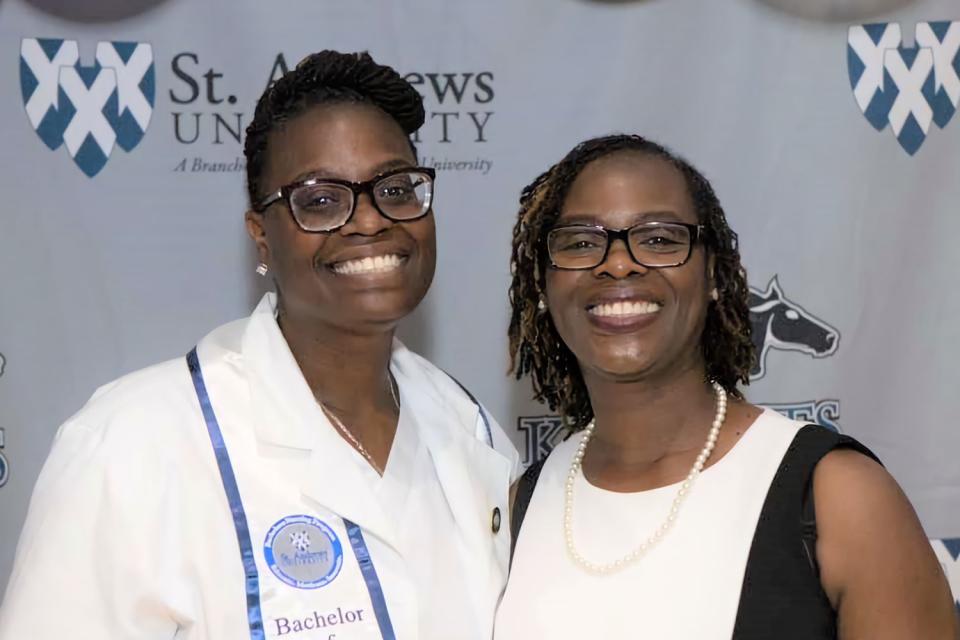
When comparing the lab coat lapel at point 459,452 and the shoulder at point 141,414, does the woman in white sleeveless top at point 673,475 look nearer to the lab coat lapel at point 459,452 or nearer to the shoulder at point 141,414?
the lab coat lapel at point 459,452

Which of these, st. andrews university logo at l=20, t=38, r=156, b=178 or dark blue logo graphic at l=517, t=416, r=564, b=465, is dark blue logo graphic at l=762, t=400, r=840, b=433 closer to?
dark blue logo graphic at l=517, t=416, r=564, b=465

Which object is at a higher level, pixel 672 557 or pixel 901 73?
pixel 901 73

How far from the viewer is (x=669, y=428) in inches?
69.1

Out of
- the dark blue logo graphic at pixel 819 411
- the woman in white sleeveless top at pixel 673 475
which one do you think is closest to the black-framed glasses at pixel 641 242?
the woman in white sleeveless top at pixel 673 475

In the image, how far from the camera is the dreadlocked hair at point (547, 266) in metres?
1.75

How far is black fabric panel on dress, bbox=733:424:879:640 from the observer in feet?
4.82

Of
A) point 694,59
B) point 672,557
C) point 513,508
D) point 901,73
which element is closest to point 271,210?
point 513,508

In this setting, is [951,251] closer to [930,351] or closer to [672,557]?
[930,351]

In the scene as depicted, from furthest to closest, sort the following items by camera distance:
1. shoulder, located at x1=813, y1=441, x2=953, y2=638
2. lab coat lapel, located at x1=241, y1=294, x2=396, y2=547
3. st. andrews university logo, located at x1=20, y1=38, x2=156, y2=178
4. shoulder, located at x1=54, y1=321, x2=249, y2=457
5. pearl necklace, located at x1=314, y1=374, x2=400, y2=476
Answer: st. andrews university logo, located at x1=20, y1=38, x2=156, y2=178, pearl necklace, located at x1=314, y1=374, x2=400, y2=476, lab coat lapel, located at x1=241, y1=294, x2=396, y2=547, shoulder, located at x1=54, y1=321, x2=249, y2=457, shoulder, located at x1=813, y1=441, x2=953, y2=638

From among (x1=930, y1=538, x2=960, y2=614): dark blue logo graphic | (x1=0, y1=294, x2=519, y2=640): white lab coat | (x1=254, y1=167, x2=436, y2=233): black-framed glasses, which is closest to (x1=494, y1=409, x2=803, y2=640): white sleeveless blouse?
(x1=0, y1=294, x2=519, y2=640): white lab coat

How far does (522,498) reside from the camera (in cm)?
193

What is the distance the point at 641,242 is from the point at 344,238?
479 millimetres

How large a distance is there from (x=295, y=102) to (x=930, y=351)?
→ 165 cm

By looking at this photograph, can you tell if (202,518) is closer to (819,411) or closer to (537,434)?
(537,434)
